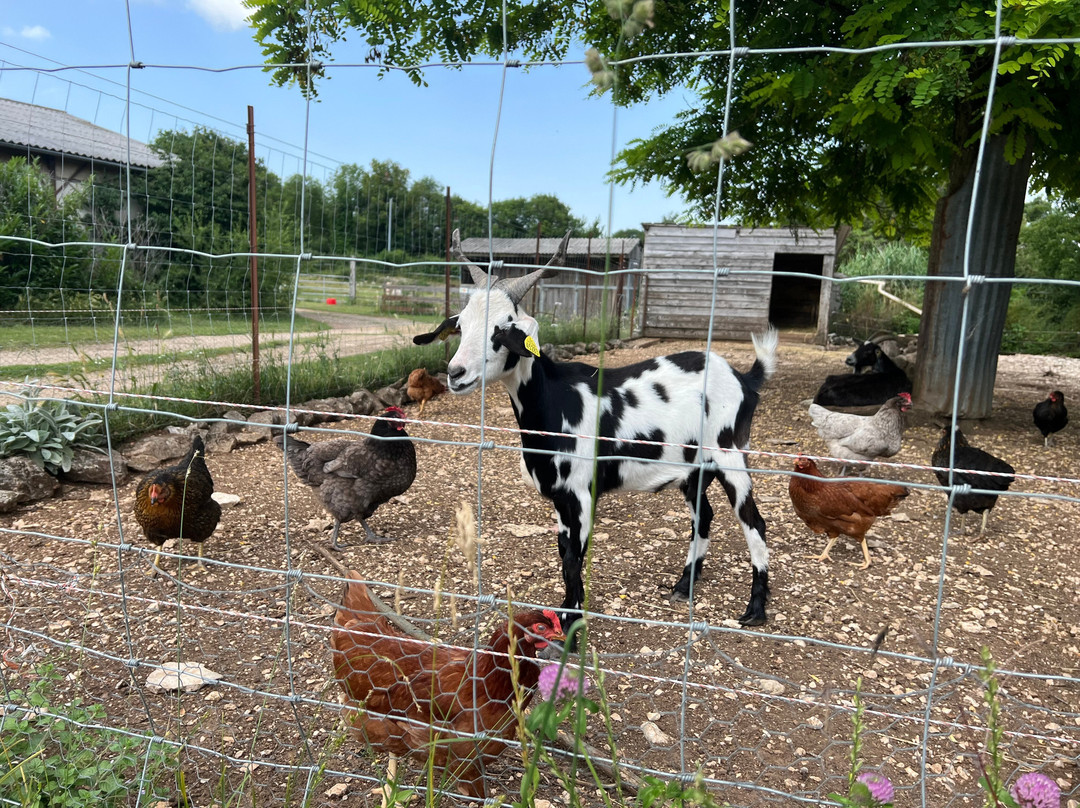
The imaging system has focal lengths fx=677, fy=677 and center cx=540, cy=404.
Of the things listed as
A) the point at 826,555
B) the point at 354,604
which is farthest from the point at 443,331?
the point at 826,555

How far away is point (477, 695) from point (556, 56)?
184 inches

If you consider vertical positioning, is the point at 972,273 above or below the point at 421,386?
above

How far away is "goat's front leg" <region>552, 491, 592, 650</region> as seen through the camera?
9.43 ft

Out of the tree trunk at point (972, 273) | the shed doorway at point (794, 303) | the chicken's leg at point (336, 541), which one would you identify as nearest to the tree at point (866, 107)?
the tree trunk at point (972, 273)

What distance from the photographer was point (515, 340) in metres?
2.52

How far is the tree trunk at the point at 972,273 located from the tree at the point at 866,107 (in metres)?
0.02

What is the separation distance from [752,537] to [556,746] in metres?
1.43

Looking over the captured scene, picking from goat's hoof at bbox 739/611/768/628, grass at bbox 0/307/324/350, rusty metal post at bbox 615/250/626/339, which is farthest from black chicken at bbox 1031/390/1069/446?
rusty metal post at bbox 615/250/626/339

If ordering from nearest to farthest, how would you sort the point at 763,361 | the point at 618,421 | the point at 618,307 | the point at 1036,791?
the point at 1036,791
the point at 618,421
the point at 763,361
the point at 618,307

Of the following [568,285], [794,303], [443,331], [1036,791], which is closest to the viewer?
[1036,791]

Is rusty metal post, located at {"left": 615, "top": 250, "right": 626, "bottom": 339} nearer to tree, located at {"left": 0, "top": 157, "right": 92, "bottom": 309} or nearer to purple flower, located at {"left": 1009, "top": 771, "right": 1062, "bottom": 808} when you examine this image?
tree, located at {"left": 0, "top": 157, "right": 92, "bottom": 309}

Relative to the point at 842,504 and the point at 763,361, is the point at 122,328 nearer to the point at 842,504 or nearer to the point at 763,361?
the point at 763,361

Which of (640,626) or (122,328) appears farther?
(122,328)

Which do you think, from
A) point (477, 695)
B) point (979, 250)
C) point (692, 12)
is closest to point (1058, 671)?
point (477, 695)
